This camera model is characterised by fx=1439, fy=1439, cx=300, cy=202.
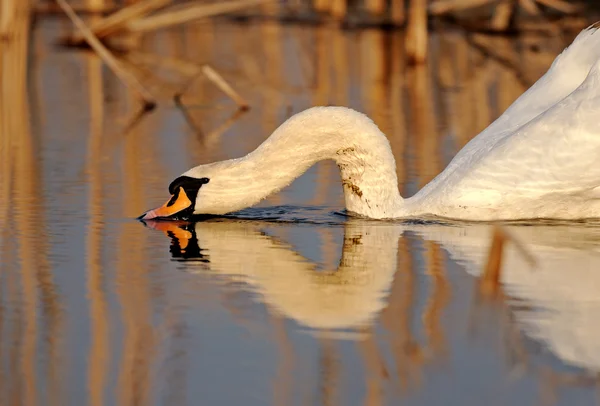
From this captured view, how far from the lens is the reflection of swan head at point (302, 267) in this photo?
5.47 metres

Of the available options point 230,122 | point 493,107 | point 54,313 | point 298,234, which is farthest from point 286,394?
point 493,107

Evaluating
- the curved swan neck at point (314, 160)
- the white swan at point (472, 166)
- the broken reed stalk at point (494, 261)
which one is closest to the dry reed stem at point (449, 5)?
the white swan at point (472, 166)

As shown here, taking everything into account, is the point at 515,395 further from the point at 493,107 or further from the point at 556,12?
the point at 556,12

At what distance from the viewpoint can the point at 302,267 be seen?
6383 mm

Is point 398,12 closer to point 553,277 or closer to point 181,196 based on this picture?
point 181,196

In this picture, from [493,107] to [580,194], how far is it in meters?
5.11

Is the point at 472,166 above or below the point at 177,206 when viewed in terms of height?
above

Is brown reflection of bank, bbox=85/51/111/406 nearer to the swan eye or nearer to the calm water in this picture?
the calm water

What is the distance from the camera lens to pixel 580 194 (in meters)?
7.38

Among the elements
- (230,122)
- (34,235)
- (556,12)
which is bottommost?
(34,235)

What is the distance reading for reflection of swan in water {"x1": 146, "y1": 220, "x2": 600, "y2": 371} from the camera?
17.0ft

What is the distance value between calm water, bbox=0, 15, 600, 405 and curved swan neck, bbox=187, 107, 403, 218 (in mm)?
187

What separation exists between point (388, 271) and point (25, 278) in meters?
1.54

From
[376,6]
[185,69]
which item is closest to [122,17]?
[185,69]
